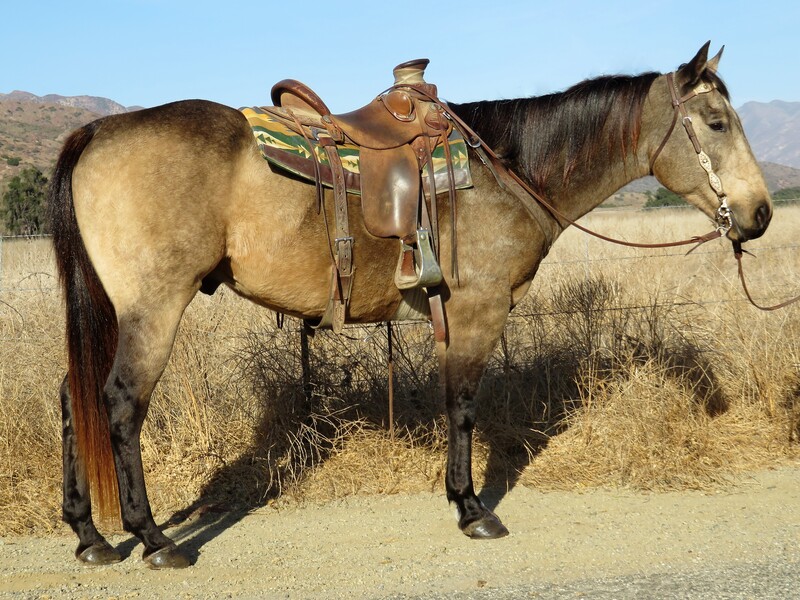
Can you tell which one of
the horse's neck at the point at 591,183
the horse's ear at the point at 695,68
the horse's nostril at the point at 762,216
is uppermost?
the horse's ear at the point at 695,68

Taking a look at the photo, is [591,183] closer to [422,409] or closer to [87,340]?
[422,409]

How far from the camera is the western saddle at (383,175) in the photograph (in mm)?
3916

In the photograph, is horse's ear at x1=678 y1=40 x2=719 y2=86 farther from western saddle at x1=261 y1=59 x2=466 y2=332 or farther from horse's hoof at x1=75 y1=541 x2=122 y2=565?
horse's hoof at x1=75 y1=541 x2=122 y2=565

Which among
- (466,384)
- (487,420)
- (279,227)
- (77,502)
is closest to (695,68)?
(466,384)

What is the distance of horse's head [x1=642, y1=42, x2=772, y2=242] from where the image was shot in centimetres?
422

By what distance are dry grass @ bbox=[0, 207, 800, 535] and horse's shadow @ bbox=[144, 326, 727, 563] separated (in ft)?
0.05

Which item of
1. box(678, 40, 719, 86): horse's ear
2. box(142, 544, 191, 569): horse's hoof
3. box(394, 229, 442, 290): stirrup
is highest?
box(678, 40, 719, 86): horse's ear

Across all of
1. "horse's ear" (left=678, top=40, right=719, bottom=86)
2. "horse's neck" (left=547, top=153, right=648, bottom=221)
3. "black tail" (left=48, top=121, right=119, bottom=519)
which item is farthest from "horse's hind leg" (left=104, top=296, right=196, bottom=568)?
"horse's ear" (left=678, top=40, right=719, bottom=86)

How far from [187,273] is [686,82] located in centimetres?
282

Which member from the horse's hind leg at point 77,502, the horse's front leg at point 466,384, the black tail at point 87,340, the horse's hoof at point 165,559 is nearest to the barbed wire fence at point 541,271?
the black tail at point 87,340

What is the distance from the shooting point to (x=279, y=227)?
3.79 metres

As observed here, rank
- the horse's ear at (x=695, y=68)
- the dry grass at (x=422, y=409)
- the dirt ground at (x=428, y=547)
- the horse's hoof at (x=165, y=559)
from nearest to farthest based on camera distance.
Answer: the dirt ground at (x=428, y=547)
the horse's hoof at (x=165, y=559)
the horse's ear at (x=695, y=68)
the dry grass at (x=422, y=409)

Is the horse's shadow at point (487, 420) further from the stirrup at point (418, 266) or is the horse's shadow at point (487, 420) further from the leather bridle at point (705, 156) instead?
the leather bridle at point (705, 156)

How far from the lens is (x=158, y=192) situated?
3.61 m
